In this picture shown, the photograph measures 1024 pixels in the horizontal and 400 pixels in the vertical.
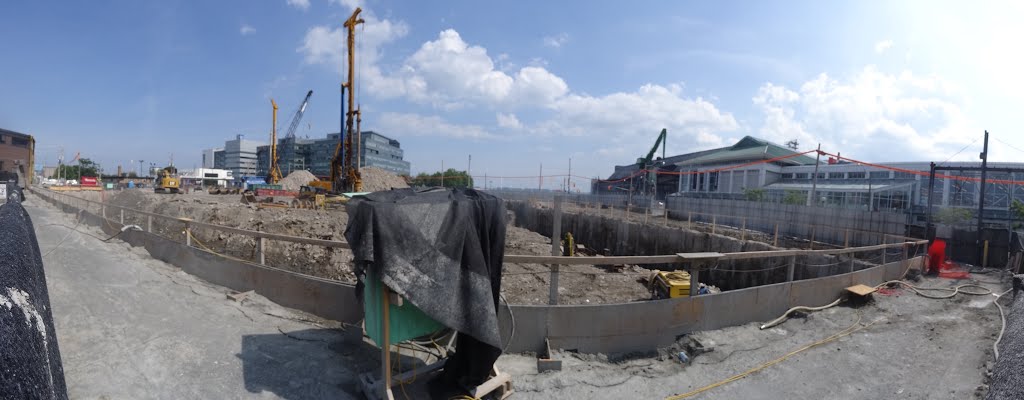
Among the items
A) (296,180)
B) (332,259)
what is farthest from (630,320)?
(296,180)

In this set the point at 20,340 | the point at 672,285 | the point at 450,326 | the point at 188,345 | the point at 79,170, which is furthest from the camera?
the point at 79,170

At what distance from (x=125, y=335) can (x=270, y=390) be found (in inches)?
85.9

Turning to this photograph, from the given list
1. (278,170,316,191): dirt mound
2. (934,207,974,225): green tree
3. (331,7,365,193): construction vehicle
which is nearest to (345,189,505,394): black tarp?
(934,207,974,225): green tree

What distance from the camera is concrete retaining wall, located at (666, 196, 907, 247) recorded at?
1561cm

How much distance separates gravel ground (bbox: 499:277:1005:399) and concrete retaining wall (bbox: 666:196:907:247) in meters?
9.06

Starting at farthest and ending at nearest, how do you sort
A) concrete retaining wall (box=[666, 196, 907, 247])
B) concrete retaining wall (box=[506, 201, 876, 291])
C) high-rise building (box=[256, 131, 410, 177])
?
high-rise building (box=[256, 131, 410, 177]), concrete retaining wall (box=[666, 196, 907, 247]), concrete retaining wall (box=[506, 201, 876, 291])

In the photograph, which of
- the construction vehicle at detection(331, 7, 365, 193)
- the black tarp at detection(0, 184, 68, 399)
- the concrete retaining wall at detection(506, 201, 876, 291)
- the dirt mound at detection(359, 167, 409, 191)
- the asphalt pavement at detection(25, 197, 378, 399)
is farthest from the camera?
the dirt mound at detection(359, 167, 409, 191)

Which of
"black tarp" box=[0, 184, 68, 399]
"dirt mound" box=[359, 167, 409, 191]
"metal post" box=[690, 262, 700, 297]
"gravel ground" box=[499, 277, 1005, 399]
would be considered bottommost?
"gravel ground" box=[499, 277, 1005, 399]

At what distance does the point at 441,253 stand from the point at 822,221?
20.5m

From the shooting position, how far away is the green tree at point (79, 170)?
310 ft

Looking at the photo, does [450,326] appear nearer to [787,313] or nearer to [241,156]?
[787,313]

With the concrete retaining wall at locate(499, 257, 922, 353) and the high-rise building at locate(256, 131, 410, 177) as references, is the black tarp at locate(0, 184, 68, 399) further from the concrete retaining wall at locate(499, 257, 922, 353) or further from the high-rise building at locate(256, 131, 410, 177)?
the high-rise building at locate(256, 131, 410, 177)

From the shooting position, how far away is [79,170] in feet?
309

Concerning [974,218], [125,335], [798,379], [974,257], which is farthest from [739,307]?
[974,218]
